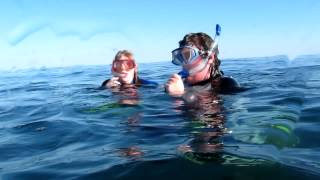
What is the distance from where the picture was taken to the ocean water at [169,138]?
294cm

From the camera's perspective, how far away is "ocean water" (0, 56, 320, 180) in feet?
9.63

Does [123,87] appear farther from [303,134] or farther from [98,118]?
[303,134]

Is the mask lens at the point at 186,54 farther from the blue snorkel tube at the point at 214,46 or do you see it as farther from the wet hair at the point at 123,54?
the wet hair at the point at 123,54

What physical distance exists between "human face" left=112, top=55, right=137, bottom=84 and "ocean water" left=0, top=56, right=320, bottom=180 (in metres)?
1.27

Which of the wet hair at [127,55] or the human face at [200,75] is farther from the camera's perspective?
the wet hair at [127,55]

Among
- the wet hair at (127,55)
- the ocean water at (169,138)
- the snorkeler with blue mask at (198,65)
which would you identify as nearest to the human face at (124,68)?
the wet hair at (127,55)

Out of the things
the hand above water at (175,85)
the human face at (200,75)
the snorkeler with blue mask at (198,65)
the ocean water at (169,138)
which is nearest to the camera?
the ocean water at (169,138)

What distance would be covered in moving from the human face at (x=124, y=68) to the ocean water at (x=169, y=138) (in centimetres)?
127

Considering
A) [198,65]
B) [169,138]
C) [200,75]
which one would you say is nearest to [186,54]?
[198,65]

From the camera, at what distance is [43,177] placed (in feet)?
9.93

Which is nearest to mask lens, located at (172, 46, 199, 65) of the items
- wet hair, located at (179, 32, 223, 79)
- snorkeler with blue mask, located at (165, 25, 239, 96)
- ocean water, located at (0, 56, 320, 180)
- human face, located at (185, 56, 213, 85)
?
snorkeler with blue mask, located at (165, 25, 239, 96)

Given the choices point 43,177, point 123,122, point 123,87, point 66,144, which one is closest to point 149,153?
point 43,177

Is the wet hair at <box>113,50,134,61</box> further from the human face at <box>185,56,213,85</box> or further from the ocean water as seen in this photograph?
the human face at <box>185,56,213,85</box>

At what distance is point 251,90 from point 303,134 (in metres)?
3.05
